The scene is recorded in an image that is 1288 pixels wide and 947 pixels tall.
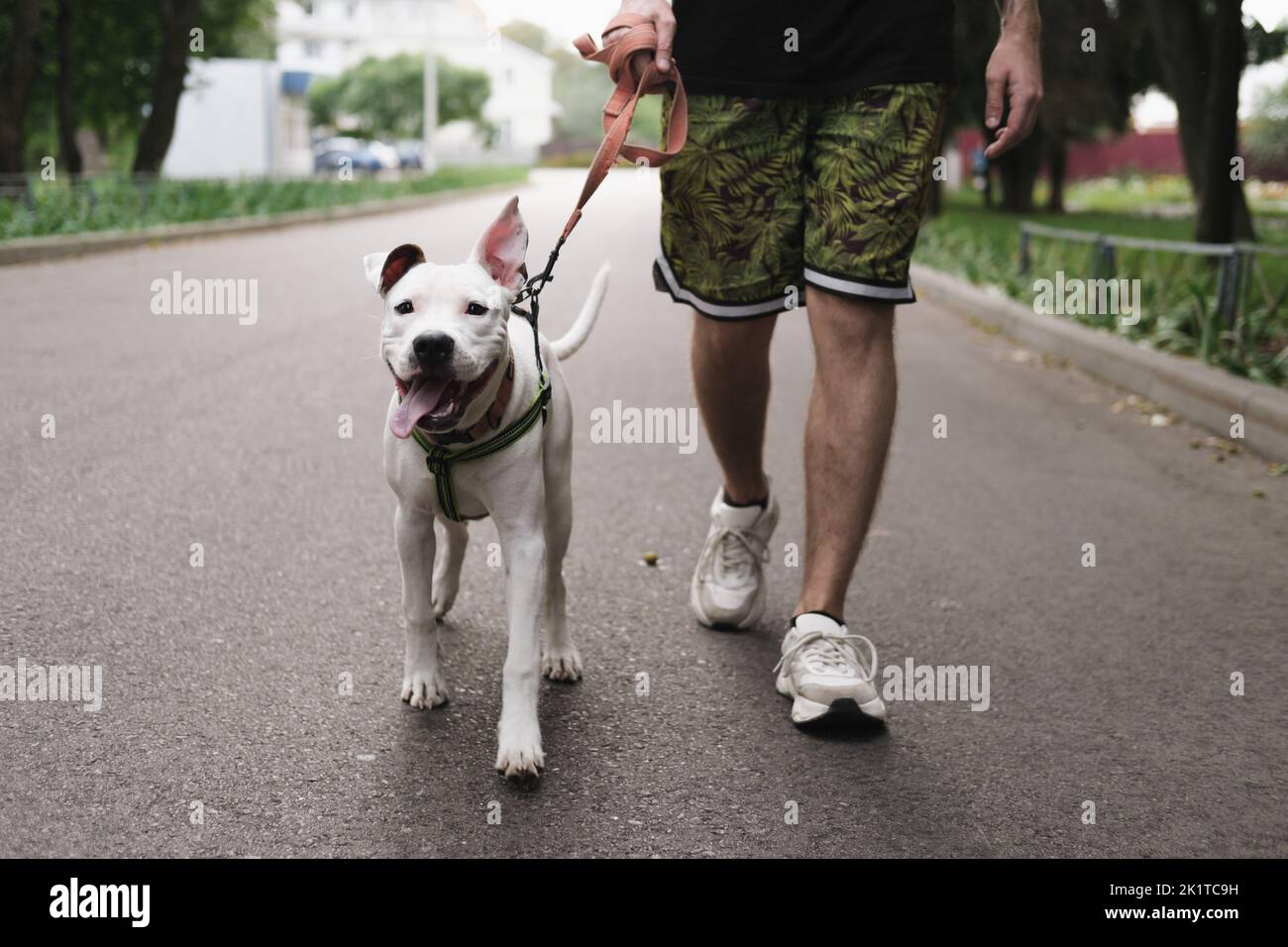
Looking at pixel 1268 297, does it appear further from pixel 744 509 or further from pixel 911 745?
pixel 911 745

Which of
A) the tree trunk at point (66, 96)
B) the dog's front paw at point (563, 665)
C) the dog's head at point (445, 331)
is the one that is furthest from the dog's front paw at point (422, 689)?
the tree trunk at point (66, 96)

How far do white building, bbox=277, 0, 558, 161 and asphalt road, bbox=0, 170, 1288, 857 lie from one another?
206ft

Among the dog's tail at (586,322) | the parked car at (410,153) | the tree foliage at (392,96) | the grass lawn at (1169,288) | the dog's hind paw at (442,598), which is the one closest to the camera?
the dog's tail at (586,322)

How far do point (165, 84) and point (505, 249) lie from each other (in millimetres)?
20548

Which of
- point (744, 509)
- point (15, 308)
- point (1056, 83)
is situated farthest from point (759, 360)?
point (1056, 83)

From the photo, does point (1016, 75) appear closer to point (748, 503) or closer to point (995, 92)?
point (995, 92)

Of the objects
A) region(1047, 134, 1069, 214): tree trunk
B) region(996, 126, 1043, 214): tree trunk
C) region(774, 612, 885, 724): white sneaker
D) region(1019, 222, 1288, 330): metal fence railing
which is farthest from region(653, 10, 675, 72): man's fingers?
region(1047, 134, 1069, 214): tree trunk

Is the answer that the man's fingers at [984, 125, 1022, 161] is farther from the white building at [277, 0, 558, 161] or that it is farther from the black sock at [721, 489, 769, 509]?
the white building at [277, 0, 558, 161]

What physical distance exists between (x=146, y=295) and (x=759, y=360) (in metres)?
8.48

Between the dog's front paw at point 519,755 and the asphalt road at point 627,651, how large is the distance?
0.04 metres

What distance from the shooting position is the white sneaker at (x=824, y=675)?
299 centimetres

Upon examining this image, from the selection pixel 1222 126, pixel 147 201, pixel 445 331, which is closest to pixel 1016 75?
pixel 445 331

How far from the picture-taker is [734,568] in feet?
12.2

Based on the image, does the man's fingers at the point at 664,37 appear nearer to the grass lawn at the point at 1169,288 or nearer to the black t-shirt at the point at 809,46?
the black t-shirt at the point at 809,46
